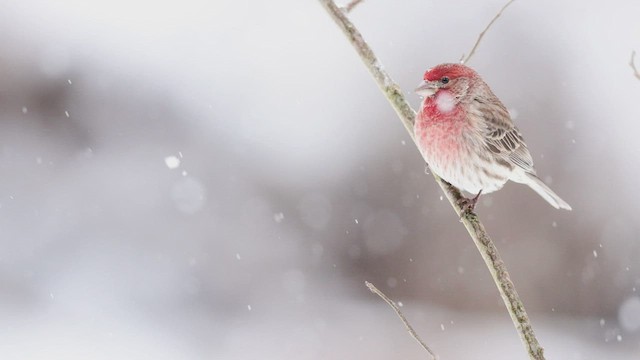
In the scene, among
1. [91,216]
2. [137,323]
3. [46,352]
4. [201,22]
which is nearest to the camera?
[46,352]

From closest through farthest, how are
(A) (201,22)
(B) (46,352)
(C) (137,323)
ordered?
(B) (46,352), (C) (137,323), (A) (201,22)

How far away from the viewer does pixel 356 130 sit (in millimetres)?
8711

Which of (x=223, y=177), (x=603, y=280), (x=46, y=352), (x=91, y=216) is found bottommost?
(x=46, y=352)

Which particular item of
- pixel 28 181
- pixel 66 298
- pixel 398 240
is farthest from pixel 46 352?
pixel 398 240

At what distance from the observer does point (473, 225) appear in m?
2.45

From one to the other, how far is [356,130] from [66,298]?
371 cm

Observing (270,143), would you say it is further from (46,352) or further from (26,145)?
(46,352)

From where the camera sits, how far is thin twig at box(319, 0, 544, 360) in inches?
75.9

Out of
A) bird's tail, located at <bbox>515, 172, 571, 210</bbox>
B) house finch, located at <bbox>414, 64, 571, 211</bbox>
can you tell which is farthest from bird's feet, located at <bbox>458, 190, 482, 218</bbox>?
bird's tail, located at <bbox>515, 172, 571, 210</bbox>

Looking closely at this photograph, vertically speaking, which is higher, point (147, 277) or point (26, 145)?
point (26, 145)

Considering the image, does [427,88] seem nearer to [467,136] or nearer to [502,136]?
[467,136]

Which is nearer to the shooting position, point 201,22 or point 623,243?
point 623,243

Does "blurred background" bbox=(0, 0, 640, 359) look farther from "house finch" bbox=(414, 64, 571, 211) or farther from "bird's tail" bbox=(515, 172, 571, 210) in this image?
"house finch" bbox=(414, 64, 571, 211)

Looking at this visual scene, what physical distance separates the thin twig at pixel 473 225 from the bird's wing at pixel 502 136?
1.99 ft
